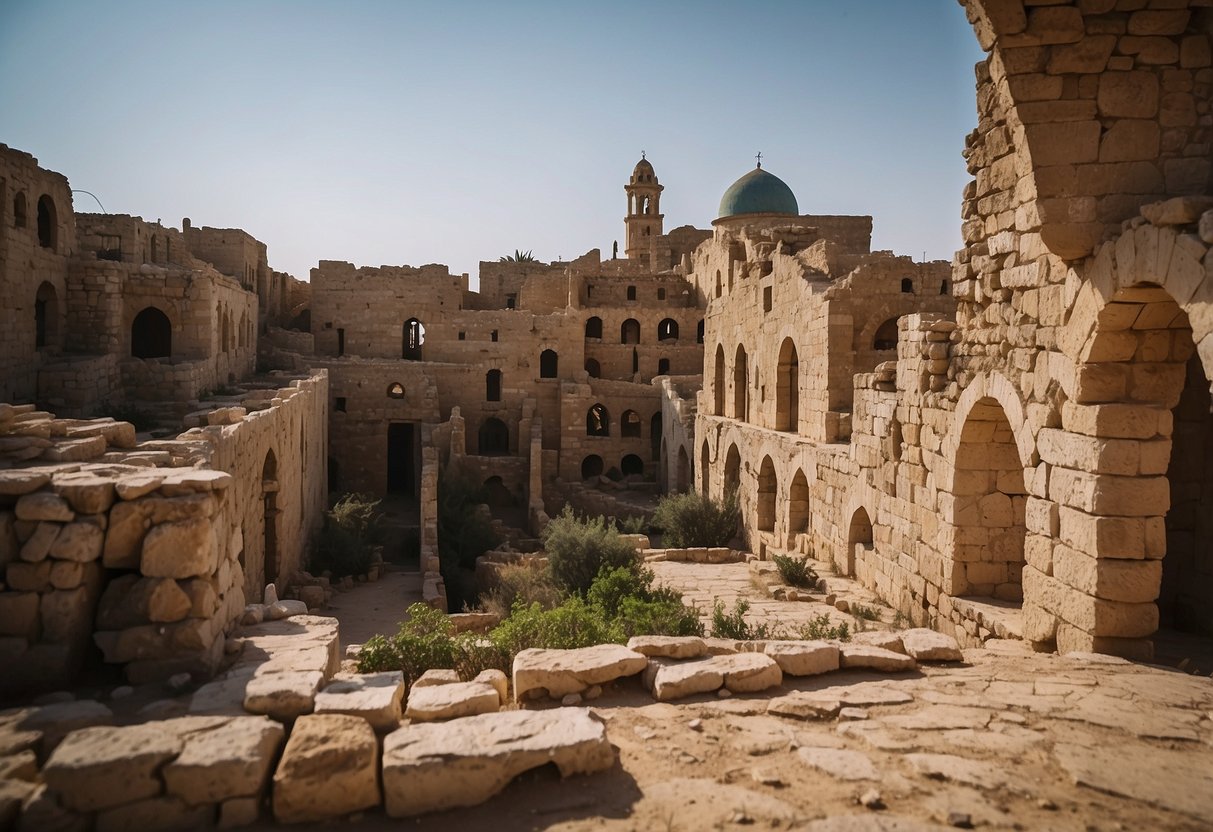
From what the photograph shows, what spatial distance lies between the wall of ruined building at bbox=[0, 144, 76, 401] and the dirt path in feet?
17.3

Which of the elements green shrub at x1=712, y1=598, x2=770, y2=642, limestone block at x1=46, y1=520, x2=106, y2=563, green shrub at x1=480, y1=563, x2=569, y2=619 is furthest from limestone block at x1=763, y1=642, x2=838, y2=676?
green shrub at x1=480, y1=563, x2=569, y2=619

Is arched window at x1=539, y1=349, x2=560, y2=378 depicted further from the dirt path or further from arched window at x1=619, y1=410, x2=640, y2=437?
the dirt path

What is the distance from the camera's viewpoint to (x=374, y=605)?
13719 millimetres

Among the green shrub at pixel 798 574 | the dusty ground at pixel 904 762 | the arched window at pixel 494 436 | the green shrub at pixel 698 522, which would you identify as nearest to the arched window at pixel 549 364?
the arched window at pixel 494 436

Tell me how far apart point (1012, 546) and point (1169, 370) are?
2516 mm

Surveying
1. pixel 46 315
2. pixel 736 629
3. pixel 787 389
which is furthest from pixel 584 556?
pixel 46 315

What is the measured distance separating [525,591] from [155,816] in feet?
28.1

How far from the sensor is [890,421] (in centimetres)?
941

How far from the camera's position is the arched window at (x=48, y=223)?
41.8ft

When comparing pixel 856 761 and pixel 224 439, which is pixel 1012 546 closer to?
pixel 856 761

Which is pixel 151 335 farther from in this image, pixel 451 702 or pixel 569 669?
pixel 451 702

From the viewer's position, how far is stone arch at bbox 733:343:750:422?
1962cm

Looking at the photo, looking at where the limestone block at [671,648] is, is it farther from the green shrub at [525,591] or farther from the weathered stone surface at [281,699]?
the green shrub at [525,591]

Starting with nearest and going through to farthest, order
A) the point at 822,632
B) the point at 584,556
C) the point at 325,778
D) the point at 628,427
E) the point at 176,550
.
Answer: the point at 325,778
the point at 176,550
the point at 822,632
the point at 584,556
the point at 628,427
